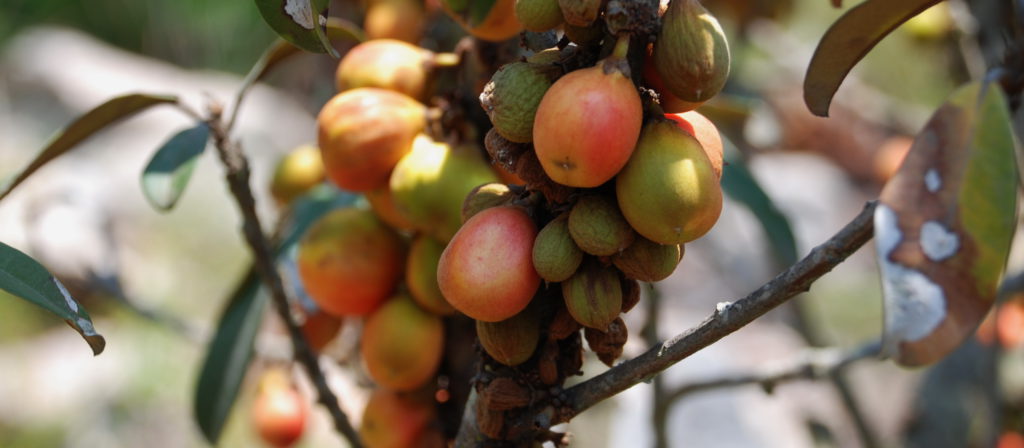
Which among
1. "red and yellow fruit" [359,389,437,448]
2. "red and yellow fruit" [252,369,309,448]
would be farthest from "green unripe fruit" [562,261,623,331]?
"red and yellow fruit" [252,369,309,448]

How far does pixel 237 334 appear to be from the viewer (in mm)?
1065

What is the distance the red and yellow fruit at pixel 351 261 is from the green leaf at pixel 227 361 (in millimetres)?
222

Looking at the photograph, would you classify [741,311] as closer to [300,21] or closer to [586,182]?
[586,182]

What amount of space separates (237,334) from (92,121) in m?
0.33

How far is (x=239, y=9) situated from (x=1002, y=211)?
6221mm

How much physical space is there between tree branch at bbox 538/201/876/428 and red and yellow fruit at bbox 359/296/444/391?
28 cm

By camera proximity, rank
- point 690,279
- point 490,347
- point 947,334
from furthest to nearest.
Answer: point 690,279
point 490,347
point 947,334

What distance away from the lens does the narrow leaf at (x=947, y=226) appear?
438mm

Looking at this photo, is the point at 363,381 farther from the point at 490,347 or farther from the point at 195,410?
the point at 490,347

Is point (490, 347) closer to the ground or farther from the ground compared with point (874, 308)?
farther from the ground

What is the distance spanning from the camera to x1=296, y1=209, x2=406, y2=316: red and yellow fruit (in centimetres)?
84

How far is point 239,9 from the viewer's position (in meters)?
6.14

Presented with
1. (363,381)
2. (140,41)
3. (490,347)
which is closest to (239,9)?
(140,41)

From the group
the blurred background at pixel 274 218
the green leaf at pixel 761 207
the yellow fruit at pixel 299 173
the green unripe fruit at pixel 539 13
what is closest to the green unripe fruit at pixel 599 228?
the green unripe fruit at pixel 539 13
